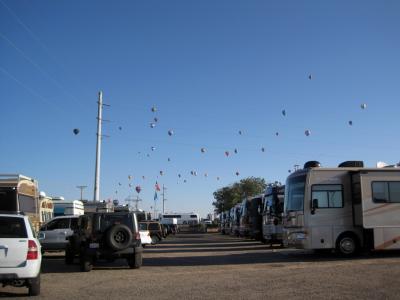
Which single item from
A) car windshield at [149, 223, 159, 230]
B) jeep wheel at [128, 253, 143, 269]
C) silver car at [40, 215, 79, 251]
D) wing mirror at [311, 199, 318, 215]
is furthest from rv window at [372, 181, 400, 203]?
car windshield at [149, 223, 159, 230]

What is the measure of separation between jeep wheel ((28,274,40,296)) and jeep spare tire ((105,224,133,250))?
5.55 metres

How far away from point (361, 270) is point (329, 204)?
5340 millimetres

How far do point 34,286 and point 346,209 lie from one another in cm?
1300

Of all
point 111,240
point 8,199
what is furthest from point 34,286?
point 8,199

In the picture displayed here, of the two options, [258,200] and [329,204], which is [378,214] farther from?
[258,200]

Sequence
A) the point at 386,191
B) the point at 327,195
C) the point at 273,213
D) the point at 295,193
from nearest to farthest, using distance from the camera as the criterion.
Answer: the point at 386,191, the point at 327,195, the point at 295,193, the point at 273,213

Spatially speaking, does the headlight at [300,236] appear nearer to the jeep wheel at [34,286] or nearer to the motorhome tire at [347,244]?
the motorhome tire at [347,244]

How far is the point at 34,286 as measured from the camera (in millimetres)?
11766

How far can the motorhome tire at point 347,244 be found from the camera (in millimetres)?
21062

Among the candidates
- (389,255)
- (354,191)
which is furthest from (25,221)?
(389,255)

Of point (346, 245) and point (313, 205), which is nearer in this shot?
point (313, 205)

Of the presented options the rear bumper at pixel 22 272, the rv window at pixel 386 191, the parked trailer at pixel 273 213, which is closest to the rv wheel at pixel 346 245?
the rv window at pixel 386 191

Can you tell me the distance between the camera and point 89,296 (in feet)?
39.7

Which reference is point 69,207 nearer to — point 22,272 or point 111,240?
point 111,240
